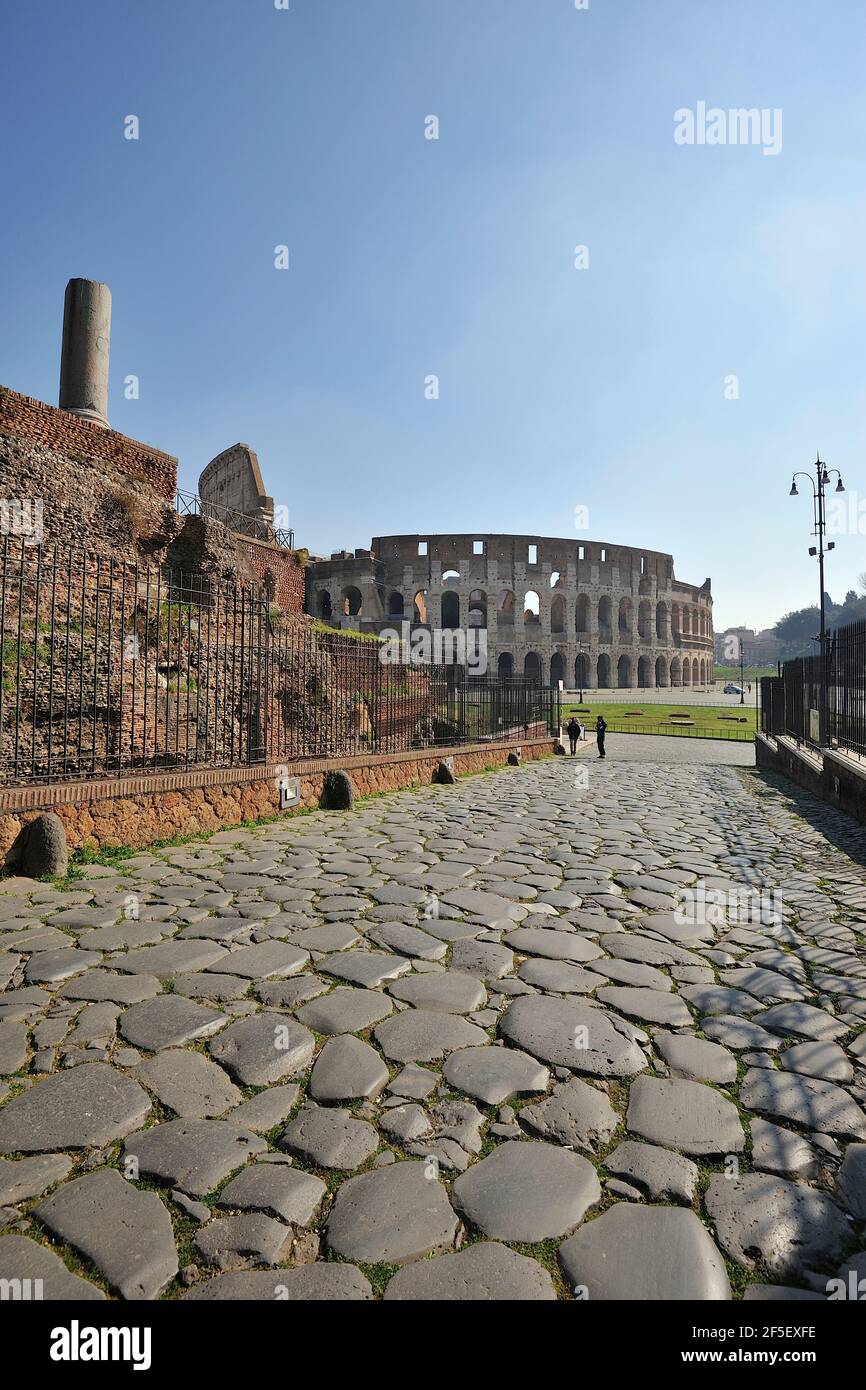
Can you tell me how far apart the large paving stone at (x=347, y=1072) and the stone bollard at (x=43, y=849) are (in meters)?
3.29

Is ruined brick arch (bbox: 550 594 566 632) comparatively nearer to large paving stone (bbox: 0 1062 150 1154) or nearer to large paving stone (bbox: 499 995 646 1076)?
large paving stone (bbox: 499 995 646 1076)

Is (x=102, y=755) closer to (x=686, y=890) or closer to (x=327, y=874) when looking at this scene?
(x=327, y=874)

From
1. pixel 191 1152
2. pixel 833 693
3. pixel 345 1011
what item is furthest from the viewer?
pixel 833 693

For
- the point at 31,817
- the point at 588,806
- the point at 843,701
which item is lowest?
the point at 588,806

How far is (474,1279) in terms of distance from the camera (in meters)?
1.48

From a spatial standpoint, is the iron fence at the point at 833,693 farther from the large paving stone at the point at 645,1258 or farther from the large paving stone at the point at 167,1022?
the large paving stone at the point at 167,1022

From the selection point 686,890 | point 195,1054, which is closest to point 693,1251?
point 195,1054

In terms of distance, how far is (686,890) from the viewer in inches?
180

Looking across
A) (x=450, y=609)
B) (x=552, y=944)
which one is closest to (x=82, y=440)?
(x=552, y=944)

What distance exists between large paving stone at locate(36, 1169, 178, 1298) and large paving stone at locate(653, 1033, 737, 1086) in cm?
165

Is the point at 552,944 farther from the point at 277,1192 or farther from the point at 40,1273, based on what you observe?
the point at 40,1273

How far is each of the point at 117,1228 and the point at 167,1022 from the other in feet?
3.52

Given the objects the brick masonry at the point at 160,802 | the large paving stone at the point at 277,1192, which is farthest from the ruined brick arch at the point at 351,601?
the large paving stone at the point at 277,1192
